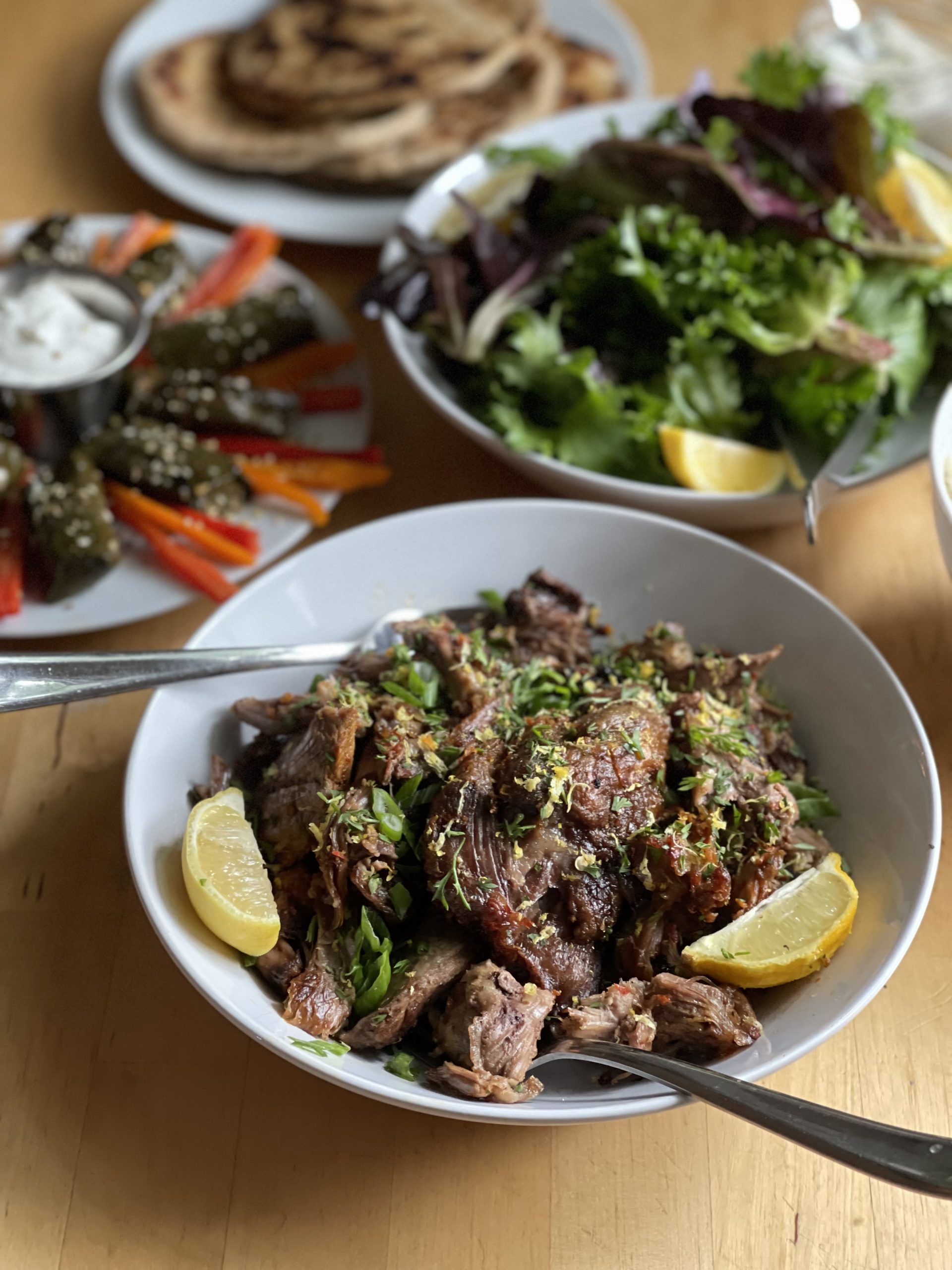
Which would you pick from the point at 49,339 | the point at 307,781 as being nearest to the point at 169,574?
the point at 49,339

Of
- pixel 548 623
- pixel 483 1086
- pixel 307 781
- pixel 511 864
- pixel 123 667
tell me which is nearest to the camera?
pixel 483 1086

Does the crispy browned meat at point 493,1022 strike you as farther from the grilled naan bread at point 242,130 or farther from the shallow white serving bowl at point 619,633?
the grilled naan bread at point 242,130

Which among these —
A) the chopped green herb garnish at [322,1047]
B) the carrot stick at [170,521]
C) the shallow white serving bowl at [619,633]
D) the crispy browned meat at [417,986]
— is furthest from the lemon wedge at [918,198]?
the chopped green herb garnish at [322,1047]

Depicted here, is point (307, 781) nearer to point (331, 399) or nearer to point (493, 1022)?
point (493, 1022)

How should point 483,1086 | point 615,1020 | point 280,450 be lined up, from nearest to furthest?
point 483,1086, point 615,1020, point 280,450

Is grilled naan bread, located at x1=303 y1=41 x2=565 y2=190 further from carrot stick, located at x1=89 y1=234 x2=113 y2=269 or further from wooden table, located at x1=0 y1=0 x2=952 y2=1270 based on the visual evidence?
wooden table, located at x1=0 y1=0 x2=952 y2=1270

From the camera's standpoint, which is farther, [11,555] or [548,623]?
[11,555]
